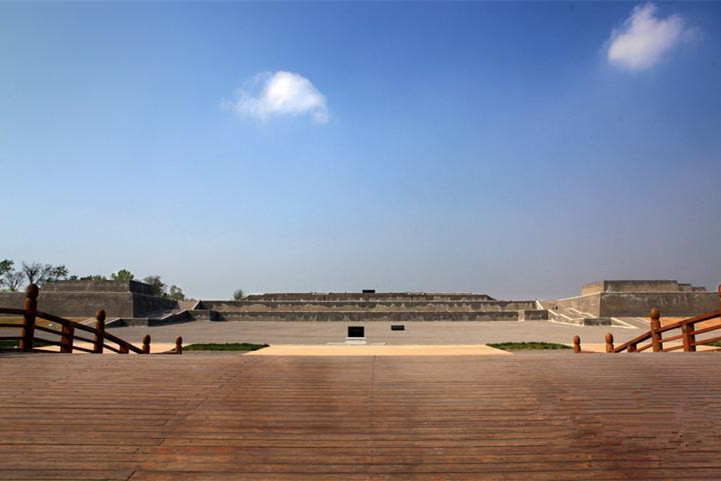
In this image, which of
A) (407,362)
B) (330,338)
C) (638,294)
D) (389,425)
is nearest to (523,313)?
(638,294)

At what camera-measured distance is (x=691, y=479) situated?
3537 mm

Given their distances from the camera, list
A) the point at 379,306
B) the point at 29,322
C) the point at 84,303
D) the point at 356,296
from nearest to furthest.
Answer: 1. the point at 29,322
2. the point at 84,303
3. the point at 379,306
4. the point at 356,296

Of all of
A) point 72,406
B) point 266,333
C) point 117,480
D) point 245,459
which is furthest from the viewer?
point 266,333

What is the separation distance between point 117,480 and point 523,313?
1153 inches

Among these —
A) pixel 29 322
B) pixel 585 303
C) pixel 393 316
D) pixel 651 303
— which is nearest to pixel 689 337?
pixel 29 322

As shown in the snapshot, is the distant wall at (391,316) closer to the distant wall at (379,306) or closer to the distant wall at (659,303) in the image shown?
the distant wall at (379,306)

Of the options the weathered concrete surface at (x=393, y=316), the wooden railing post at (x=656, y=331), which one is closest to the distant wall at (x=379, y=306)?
the weathered concrete surface at (x=393, y=316)

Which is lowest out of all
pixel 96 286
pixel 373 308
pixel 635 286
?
pixel 373 308

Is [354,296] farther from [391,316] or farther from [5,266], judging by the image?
[5,266]

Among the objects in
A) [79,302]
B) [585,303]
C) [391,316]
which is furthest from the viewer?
[391,316]

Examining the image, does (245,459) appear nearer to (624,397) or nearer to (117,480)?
(117,480)

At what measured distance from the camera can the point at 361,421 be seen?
174 inches

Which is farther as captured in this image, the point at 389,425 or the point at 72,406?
the point at 72,406

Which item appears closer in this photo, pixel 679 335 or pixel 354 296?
pixel 679 335
